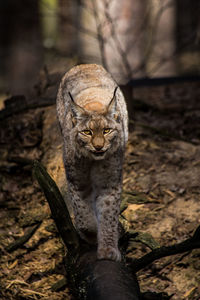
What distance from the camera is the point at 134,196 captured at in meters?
4.87

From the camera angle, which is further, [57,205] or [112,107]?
[57,205]

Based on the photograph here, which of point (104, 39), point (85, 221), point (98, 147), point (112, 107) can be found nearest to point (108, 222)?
point (85, 221)

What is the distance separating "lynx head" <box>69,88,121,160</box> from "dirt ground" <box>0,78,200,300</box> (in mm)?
1245

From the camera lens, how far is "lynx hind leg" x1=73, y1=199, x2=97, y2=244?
3.63m

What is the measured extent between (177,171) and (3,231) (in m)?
2.24

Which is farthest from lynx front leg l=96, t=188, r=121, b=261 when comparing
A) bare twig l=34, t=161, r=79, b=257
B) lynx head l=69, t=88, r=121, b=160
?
lynx head l=69, t=88, r=121, b=160

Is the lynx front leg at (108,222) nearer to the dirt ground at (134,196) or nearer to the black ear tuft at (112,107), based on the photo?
the dirt ground at (134,196)

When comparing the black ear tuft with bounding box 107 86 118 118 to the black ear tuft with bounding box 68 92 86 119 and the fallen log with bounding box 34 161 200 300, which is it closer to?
the black ear tuft with bounding box 68 92 86 119

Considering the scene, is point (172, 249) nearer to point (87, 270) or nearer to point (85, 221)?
point (87, 270)

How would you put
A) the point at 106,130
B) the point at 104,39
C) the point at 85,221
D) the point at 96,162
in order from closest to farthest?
the point at 106,130 → the point at 96,162 → the point at 85,221 → the point at 104,39

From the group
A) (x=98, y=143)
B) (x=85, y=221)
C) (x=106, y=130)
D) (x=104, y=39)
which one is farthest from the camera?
(x=104, y=39)

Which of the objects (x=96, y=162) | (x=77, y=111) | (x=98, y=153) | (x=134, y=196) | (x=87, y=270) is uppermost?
(x=77, y=111)

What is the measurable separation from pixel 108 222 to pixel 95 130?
2.71ft

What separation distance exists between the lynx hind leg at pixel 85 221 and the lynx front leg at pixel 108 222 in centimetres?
9
